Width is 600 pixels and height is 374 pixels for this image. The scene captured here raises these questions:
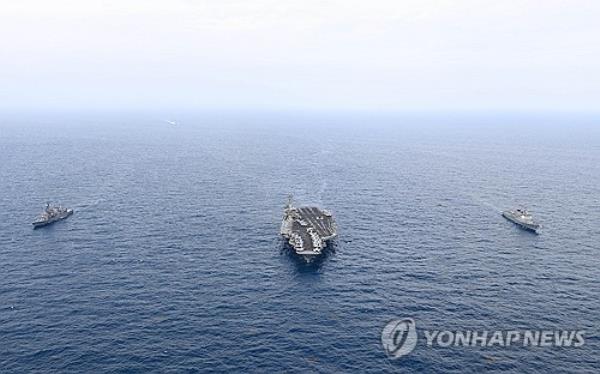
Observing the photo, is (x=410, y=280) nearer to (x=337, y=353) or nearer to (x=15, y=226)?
(x=337, y=353)

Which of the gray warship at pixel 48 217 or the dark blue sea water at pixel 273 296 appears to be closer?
the dark blue sea water at pixel 273 296

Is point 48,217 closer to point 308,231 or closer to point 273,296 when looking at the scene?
point 308,231

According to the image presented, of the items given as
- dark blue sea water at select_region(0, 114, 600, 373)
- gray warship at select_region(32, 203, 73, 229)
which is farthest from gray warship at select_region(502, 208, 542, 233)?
gray warship at select_region(32, 203, 73, 229)

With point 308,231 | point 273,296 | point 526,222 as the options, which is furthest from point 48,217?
point 526,222

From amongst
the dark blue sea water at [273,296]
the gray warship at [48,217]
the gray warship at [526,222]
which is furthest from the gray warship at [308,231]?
the gray warship at [48,217]

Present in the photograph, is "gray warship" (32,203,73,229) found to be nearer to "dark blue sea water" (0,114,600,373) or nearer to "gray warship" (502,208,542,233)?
"dark blue sea water" (0,114,600,373)

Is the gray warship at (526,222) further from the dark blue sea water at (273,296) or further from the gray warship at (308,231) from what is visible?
the gray warship at (308,231)

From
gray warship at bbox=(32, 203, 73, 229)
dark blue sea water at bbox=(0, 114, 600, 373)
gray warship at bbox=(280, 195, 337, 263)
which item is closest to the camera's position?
dark blue sea water at bbox=(0, 114, 600, 373)

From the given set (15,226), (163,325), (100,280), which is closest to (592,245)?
(163,325)
